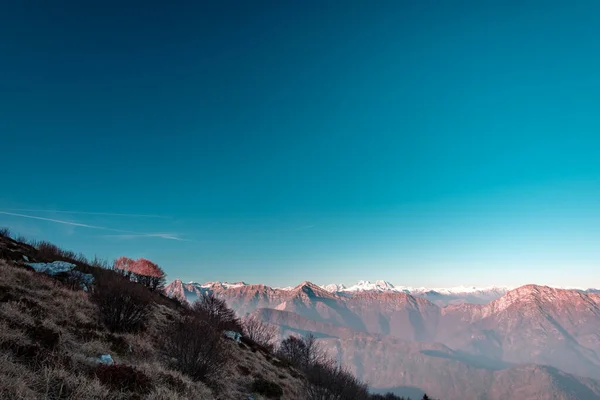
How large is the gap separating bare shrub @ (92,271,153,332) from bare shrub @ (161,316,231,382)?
9.30ft

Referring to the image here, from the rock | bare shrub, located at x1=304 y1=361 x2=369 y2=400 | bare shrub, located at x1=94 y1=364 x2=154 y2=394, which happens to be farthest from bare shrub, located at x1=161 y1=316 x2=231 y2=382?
the rock

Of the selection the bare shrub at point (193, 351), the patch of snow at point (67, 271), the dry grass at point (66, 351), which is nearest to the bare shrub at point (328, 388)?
the dry grass at point (66, 351)

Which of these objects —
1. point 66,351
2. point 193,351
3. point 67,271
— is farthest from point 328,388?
point 67,271

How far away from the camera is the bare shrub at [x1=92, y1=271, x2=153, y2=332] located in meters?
16.1

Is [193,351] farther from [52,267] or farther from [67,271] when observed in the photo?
[52,267]

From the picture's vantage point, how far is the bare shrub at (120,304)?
1612cm

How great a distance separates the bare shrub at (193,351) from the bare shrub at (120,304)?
283cm

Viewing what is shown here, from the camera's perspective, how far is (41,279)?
1769cm

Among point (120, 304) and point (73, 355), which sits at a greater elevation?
point (120, 304)

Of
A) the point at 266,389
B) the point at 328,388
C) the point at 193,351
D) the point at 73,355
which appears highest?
the point at 73,355

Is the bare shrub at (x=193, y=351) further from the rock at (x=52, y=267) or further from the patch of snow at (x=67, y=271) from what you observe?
the rock at (x=52, y=267)

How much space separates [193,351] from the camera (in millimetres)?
14555

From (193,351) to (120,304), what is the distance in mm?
5452

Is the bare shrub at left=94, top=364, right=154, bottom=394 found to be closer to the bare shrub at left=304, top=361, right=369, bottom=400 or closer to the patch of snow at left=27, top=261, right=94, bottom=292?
the bare shrub at left=304, top=361, right=369, bottom=400
